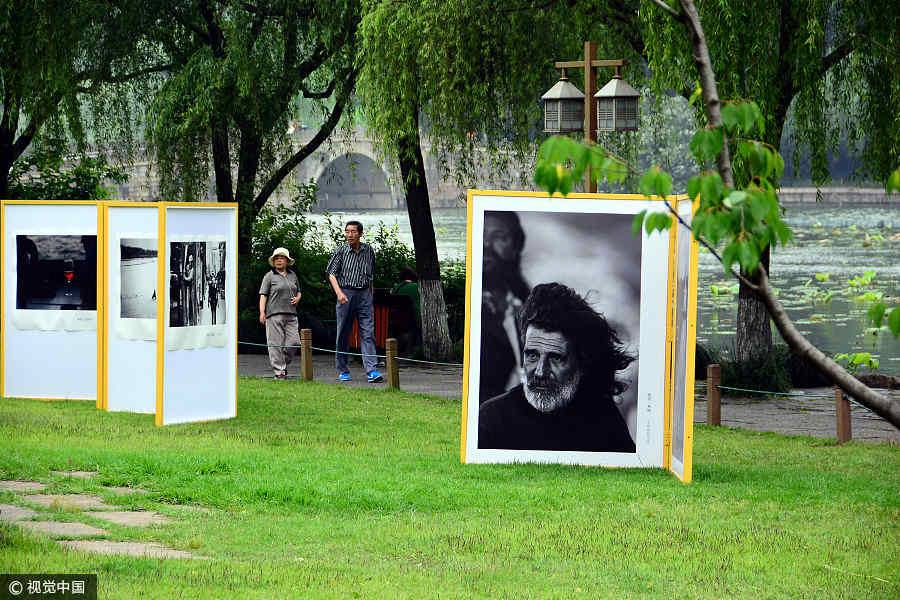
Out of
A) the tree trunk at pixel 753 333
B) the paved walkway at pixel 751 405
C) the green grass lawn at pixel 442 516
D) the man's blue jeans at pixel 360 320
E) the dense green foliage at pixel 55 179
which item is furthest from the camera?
the dense green foliage at pixel 55 179

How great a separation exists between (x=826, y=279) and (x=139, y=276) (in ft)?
95.6

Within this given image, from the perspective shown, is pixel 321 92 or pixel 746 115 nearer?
pixel 746 115

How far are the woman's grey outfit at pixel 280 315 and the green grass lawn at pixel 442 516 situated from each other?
14.2 feet

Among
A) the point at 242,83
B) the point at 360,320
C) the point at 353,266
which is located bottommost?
the point at 360,320

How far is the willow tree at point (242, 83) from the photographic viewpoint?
62.8 feet

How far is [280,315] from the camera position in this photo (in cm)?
1655

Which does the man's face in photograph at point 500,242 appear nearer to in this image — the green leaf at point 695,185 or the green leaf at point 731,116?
the green leaf at point 731,116

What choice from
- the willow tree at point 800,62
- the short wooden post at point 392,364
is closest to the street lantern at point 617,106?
the willow tree at point 800,62

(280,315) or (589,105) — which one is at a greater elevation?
(589,105)

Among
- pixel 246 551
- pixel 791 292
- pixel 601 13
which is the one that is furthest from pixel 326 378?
pixel 791 292

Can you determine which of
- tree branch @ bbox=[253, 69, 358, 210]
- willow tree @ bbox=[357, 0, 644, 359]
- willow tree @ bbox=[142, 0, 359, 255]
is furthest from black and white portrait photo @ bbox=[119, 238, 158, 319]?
tree branch @ bbox=[253, 69, 358, 210]

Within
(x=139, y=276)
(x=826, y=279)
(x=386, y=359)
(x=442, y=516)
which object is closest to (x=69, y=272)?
(x=139, y=276)

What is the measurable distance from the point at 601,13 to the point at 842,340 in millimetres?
13015

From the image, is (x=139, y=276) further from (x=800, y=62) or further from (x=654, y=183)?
(x=654, y=183)
